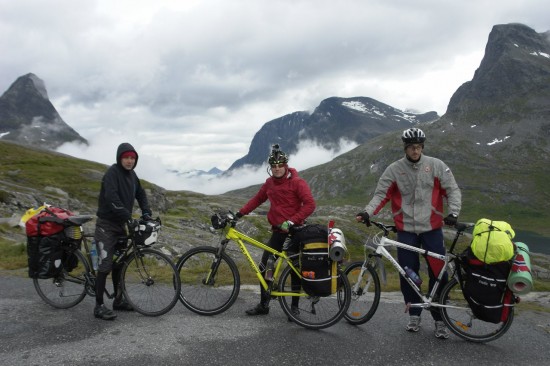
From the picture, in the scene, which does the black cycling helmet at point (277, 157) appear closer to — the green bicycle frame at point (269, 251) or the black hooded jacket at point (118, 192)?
the green bicycle frame at point (269, 251)

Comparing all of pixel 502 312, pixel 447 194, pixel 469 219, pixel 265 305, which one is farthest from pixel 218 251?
pixel 469 219

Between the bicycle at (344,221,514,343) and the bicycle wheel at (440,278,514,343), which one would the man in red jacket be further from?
the bicycle wheel at (440,278,514,343)

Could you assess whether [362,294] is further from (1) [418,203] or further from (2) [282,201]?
(2) [282,201]

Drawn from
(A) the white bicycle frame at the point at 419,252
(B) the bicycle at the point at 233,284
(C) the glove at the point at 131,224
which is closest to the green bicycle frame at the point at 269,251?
(B) the bicycle at the point at 233,284

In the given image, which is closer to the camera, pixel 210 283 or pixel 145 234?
pixel 145 234

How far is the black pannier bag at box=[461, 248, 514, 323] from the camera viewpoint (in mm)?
7223

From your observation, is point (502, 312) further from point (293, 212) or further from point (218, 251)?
point (218, 251)

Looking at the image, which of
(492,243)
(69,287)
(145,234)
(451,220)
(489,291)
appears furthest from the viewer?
(69,287)

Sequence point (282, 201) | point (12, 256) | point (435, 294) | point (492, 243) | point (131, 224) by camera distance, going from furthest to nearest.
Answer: point (12, 256) < point (282, 201) < point (131, 224) < point (435, 294) < point (492, 243)

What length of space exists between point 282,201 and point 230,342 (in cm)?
317

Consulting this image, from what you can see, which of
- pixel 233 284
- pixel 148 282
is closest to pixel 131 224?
pixel 148 282

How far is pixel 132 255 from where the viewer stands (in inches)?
353

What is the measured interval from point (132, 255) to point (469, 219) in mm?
213663

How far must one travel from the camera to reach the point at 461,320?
792cm
